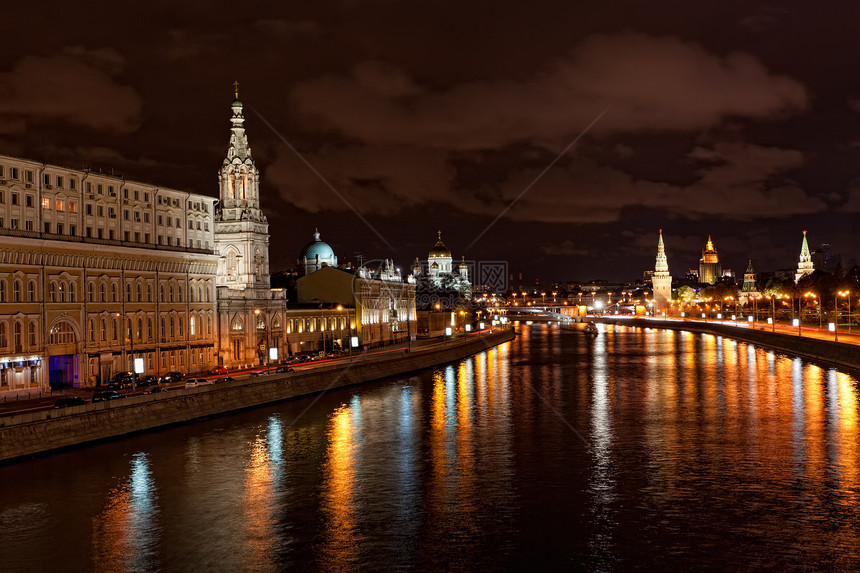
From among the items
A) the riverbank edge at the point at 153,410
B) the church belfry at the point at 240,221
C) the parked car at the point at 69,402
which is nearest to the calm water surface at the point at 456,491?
the riverbank edge at the point at 153,410

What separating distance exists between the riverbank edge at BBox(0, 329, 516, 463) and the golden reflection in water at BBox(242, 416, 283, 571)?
19.8ft

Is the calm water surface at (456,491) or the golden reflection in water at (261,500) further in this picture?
the golden reflection in water at (261,500)

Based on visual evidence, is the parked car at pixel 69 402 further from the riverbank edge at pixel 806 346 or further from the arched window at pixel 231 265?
the riverbank edge at pixel 806 346

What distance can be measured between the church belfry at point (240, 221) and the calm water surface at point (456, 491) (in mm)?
30622

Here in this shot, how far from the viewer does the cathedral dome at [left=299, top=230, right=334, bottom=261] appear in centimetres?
14750

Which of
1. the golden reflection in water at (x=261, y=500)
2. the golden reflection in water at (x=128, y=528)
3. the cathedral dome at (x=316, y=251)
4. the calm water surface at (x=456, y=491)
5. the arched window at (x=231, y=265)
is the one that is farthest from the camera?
the cathedral dome at (x=316, y=251)

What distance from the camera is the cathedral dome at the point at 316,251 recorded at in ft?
484

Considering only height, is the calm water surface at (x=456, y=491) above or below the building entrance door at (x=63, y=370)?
below

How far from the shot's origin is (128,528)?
3244 centimetres

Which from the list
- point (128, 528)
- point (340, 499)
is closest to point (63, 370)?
point (128, 528)

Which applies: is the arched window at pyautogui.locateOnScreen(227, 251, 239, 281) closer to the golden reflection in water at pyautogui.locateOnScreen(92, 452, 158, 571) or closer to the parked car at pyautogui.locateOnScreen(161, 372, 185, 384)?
the parked car at pyautogui.locateOnScreen(161, 372, 185, 384)

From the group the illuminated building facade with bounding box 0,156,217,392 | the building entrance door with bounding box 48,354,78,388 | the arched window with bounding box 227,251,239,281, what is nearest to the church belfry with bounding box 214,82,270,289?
the arched window with bounding box 227,251,239,281

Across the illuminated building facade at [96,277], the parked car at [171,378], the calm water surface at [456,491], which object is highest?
the illuminated building facade at [96,277]

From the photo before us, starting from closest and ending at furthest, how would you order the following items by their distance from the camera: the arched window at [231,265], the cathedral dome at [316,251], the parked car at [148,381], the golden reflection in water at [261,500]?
the golden reflection in water at [261,500], the parked car at [148,381], the arched window at [231,265], the cathedral dome at [316,251]
